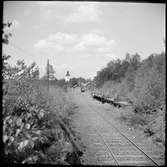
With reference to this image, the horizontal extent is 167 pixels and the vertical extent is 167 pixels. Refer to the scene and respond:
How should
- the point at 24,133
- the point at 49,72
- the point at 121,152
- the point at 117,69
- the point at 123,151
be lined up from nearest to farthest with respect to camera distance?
the point at 24,133
the point at 121,152
the point at 123,151
the point at 49,72
the point at 117,69

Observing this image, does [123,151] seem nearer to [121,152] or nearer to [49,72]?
[121,152]

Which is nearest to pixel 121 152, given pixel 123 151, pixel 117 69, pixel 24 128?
pixel 123 151

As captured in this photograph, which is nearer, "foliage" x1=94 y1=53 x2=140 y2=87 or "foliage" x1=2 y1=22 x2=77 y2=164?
"foliage" x1=2 y1=22 x2=77 y2=164

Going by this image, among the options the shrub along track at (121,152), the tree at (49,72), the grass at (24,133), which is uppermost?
the tree at (49,72)

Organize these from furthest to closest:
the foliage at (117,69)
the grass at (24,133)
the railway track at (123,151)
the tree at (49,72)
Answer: the foliage at (117,69) < the tree at (49,72) < the railway track at (123,151) < the grass at (24,133)

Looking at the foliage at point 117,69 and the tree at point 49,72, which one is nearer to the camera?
the tree at point 49,72

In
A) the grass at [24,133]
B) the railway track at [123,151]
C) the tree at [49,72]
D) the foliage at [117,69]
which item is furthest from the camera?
the foliage at [117,69]

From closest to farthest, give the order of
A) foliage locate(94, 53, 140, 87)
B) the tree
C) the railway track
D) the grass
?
the grass
the railway track
the tree
foliage locate(94, 53, 140, 87)

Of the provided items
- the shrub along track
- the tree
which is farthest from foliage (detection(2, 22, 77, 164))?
the tree

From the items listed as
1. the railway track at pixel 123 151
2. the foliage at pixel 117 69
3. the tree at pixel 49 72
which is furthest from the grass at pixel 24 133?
the foliage at pixel 117 69

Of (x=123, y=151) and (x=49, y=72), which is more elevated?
(x=49, y=72)

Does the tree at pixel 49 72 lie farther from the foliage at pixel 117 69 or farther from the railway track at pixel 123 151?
the foliage at pixel 117 69

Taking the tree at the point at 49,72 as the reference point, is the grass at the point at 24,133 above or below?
below

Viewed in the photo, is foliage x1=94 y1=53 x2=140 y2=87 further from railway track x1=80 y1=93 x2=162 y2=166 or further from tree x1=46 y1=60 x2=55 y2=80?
railway track x1=80 y1=93 x2=162 y2=166
